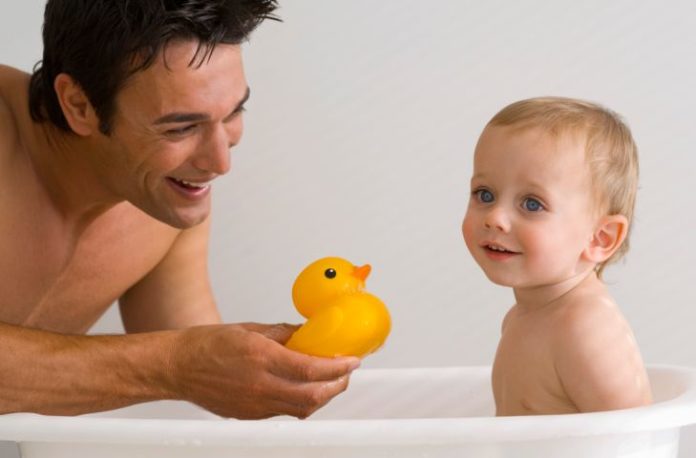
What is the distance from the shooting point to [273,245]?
79.9 inches

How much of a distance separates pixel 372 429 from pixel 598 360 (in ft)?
0.96

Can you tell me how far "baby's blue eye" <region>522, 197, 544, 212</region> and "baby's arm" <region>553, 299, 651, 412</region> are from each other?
0.13m

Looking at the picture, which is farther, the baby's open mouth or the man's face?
the man's face

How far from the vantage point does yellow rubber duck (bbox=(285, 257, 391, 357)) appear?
1275 mm

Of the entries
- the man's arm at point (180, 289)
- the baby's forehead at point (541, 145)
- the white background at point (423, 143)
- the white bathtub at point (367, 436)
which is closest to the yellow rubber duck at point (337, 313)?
the white bathtub at point (367, 436)

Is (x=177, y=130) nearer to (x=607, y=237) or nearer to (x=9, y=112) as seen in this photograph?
(x=9, y=112)

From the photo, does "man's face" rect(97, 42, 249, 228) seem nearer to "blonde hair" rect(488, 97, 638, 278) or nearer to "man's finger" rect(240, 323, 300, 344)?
"man's finger" rect(240, 323, 300, 344)

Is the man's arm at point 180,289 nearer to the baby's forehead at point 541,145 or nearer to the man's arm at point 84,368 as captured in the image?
the man's arm at point 84,368

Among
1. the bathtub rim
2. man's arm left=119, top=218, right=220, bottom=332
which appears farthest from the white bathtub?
man's arm left=119, top=218, right=220, bottom=332

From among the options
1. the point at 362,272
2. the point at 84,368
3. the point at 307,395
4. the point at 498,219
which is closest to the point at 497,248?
the point at 498,219

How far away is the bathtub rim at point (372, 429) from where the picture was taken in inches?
44.4

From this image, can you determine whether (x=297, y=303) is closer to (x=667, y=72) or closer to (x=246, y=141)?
(x=246, y=141)

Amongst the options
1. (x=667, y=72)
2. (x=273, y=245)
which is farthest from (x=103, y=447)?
(x=667, y=72)

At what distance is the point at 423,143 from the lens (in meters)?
1.98
